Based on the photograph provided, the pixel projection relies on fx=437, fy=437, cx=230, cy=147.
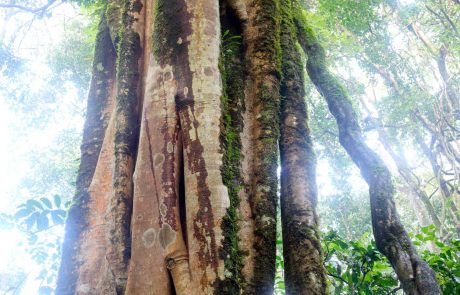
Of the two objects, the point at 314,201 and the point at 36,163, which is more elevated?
the point at 36,163

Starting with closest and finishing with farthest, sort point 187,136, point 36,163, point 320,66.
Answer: point 187,136, point 320,66, point 36,163

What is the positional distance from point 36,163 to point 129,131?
14776mm

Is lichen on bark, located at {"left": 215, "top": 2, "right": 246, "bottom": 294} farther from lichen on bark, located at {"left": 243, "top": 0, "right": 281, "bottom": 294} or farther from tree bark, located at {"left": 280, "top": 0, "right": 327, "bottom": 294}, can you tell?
tree bark, located at {"left": 280, "top": 0, "right": 327, "bottom": 294}

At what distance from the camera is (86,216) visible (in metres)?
3.09

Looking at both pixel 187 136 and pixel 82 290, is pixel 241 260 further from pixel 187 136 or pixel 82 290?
pixel 82 290

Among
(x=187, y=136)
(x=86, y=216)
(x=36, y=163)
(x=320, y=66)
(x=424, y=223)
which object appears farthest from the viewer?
(x=36, y=163)

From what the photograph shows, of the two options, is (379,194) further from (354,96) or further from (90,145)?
(354,96)

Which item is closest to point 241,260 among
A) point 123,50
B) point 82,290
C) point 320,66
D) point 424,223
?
point 82,290

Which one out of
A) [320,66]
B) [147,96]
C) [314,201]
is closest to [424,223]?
[320,66]

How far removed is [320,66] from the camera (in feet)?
13.7

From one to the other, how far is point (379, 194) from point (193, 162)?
→ 1.33 metres

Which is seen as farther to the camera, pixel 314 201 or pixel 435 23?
pixel 435 23

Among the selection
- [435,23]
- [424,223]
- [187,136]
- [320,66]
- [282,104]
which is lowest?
[187,136]

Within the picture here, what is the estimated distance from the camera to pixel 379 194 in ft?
9.59
